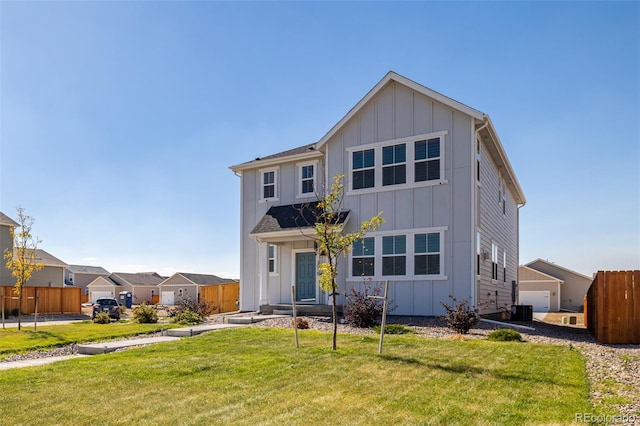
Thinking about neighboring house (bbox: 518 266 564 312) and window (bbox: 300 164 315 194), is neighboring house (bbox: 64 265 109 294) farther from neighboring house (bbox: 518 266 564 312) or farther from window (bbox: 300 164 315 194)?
window (bbox: 300 164 315 194)

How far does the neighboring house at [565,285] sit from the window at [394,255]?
3293 centimetres

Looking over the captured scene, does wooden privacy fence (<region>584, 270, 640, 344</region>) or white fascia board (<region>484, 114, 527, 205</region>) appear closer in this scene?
wooden privacy fence (<region>584, 270, 640, 344</region>)

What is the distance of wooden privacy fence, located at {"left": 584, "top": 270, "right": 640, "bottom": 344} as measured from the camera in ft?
40.8

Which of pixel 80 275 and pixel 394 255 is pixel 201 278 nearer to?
pixel 80 275

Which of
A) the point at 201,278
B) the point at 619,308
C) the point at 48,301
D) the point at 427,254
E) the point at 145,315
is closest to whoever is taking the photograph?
the point at 619,308

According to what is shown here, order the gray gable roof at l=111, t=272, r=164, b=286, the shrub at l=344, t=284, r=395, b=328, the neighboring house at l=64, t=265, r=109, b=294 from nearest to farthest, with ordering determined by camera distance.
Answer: the shrub at l=344, t=284, r=395, b=328, the gray gable roof at l=111, t=272, r=164, b=286, the neighboring house at l=64, t=265, r=109, b=294

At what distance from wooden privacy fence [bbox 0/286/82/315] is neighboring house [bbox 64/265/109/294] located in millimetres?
40307

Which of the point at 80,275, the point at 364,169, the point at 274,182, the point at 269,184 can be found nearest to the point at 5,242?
the point at 269,184

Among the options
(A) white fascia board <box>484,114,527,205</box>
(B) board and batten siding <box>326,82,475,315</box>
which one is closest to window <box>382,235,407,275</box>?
(B) board and batten siding <box>326,82,475,315</box>

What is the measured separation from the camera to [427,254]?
16734mm

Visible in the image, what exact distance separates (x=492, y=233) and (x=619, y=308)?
7.87 m

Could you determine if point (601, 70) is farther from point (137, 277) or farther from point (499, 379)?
point (137, 277)

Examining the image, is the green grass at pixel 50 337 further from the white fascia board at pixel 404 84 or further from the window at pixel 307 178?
the white fascia board at pixel 404 84

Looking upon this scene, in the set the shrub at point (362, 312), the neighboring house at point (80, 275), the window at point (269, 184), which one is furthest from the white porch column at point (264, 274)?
the neighboring house at point (80, 275)
